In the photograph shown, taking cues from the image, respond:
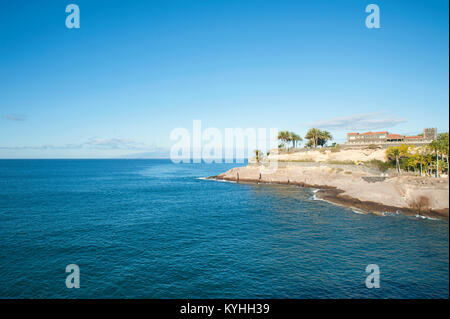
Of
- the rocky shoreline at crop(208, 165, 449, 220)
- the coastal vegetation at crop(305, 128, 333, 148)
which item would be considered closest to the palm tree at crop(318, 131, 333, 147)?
the coastal vegetation at crop(305, 128, 333, 148)

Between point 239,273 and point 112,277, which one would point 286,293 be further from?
point 112,277

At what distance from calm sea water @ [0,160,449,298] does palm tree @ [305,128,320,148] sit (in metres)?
88.1

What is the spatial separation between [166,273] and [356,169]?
229 ft

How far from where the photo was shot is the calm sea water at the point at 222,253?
67.7ft

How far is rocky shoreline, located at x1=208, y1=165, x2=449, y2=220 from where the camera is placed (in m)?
16.4

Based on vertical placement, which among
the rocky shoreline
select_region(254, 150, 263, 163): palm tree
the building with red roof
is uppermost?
the building with red roof

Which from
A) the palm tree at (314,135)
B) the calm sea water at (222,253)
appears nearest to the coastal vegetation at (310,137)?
the palm tree at (314,135)

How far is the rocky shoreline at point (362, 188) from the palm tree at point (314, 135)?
46.5 meters

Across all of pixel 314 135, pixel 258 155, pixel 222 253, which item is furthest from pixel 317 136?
pixel 222 253

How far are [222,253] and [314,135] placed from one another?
114 meters

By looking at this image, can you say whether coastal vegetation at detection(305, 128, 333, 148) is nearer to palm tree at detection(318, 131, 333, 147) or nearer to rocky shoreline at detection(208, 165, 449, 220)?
palm tree at detection(318, 131, 333, 147)

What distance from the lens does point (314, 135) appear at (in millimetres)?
128375

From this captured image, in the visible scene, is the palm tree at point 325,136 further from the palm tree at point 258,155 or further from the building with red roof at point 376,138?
the palm tree at point 258,155
